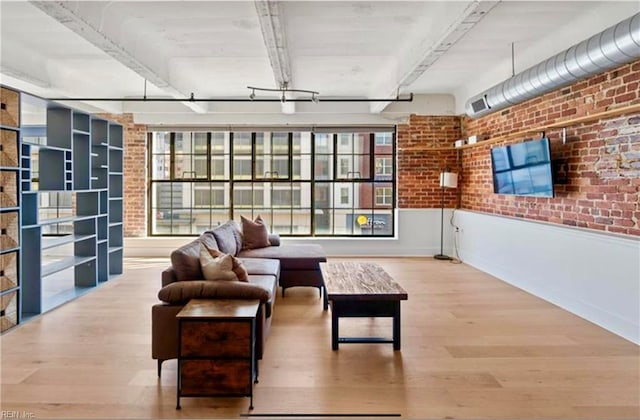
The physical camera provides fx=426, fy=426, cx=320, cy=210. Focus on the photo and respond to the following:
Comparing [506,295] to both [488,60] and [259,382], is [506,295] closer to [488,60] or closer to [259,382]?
[488,60]

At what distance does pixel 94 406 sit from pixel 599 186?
463 centimetres

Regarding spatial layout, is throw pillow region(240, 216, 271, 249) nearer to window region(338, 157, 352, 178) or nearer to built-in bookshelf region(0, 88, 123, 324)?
built-in bookshelf region(0, 88, 123, 324)

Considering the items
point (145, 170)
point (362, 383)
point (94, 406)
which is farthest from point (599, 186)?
point (145, 170)

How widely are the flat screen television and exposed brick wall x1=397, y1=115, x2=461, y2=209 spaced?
1833mm

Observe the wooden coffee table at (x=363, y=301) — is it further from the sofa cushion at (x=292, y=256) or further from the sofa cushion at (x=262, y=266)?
the sofa cushion at (x=292, y=256)

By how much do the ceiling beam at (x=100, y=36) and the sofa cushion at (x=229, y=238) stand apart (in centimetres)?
200

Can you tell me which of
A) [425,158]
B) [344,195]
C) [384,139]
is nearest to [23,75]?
[344,195]

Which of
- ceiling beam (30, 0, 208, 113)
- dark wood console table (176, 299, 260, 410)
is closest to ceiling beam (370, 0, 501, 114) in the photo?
dark wood console table (176, 299, 260, 410)

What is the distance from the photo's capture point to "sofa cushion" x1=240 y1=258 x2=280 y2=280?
13.8ft

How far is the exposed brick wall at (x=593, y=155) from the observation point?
379 centimetres

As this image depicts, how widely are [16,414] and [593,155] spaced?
513 centimetres

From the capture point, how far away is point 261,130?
25.8 feet

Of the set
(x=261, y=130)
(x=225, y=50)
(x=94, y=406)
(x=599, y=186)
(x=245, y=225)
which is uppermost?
(x=225, y=50)

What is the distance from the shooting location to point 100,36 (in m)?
3.77
